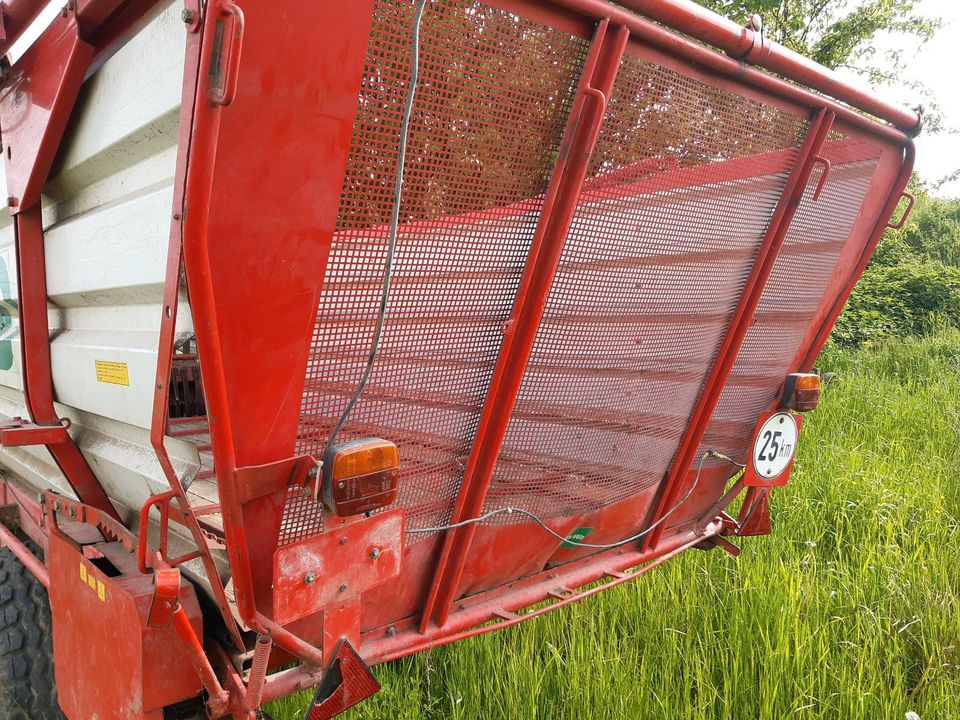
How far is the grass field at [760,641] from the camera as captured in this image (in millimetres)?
2717

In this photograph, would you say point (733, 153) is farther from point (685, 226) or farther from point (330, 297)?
point (330, 297)

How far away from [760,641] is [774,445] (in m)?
0.89

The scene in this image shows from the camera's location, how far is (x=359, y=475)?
4.88ft

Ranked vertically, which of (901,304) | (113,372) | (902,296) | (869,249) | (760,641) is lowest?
(760,641)

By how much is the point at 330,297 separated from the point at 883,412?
6.38 meters

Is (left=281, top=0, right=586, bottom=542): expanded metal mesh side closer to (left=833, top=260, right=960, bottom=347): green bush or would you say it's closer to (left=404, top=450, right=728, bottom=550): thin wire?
(left=404, top=450, right=728, bottom=550): thin wire

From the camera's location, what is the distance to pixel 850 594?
135 inches

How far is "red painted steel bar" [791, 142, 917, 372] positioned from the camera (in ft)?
8.79

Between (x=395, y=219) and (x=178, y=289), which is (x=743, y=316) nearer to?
(x=395, y=219)

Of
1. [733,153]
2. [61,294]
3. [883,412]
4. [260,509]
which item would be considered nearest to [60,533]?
[61,294]

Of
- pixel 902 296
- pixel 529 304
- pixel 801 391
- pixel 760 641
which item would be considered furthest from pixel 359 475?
pixel 902 296

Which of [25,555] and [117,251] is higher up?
[117,251]

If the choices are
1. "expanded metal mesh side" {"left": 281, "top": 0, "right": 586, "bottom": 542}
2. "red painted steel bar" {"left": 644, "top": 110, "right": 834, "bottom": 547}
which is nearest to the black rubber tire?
"expanded metal mesh side" {"left": 281, "top": 0, "right": 586, "bottom": 542}

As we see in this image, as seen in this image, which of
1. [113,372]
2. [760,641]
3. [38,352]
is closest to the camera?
[113,372]
